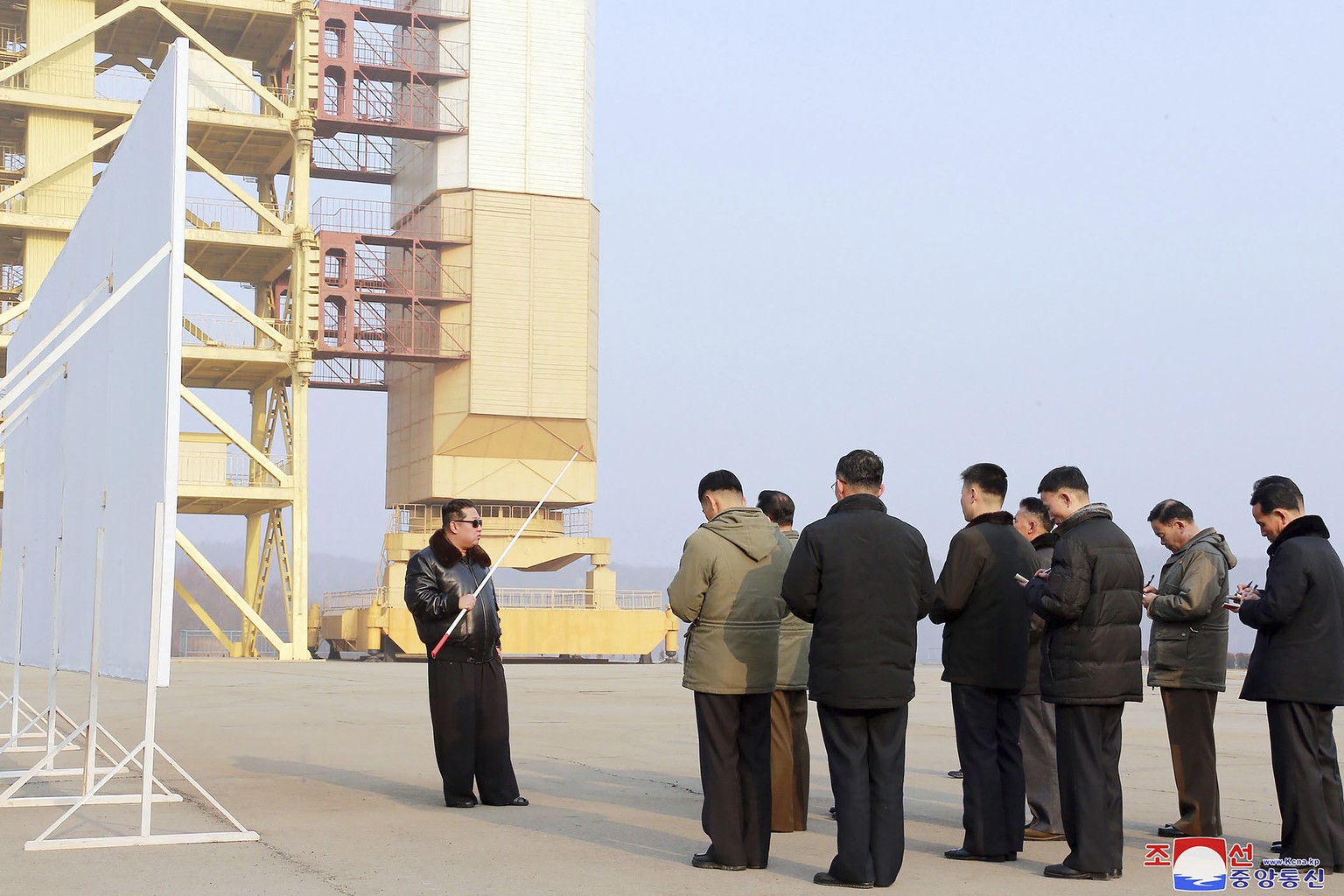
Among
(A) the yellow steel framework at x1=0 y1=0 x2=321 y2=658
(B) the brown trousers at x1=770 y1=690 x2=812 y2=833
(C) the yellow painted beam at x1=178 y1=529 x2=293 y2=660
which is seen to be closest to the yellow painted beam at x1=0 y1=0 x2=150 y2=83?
(A) the yellow steel framework at x1=0 y1=0 x2=321 y2=658

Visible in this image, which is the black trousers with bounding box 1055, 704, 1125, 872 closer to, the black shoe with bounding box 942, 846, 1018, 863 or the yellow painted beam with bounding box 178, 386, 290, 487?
the black shoe with bounding box 942, 846, 1018, 863

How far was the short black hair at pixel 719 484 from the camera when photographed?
24.5ft

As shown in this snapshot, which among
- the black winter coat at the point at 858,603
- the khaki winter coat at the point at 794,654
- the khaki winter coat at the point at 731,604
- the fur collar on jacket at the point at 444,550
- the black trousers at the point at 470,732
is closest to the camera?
the black winter coat at the point at 858,603

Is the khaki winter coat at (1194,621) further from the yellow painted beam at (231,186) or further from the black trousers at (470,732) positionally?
the yellow painted beam at (231,186)

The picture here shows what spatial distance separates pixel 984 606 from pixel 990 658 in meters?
0.27

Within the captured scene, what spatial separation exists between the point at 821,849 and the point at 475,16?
3817cm

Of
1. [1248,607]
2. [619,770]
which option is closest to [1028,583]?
[1248,607]

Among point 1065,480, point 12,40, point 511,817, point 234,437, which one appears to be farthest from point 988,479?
point 12,40

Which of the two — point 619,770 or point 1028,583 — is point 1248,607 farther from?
point 619,770

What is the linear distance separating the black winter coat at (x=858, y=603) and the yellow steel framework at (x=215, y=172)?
28137 mm

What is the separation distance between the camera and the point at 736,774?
6.88 m

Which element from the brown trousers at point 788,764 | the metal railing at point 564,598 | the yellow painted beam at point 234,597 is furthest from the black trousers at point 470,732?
the metal railing at point 564,598

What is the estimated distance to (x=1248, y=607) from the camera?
23.5 feet

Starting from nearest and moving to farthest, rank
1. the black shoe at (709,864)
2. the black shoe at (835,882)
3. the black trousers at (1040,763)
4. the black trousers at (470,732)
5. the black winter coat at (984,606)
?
the black shoe at (835,882)
the black shoe at (709,864)
the black winter coat at (984,606)
the black trousers at (1040,763)
the black trousers at (470,732)
